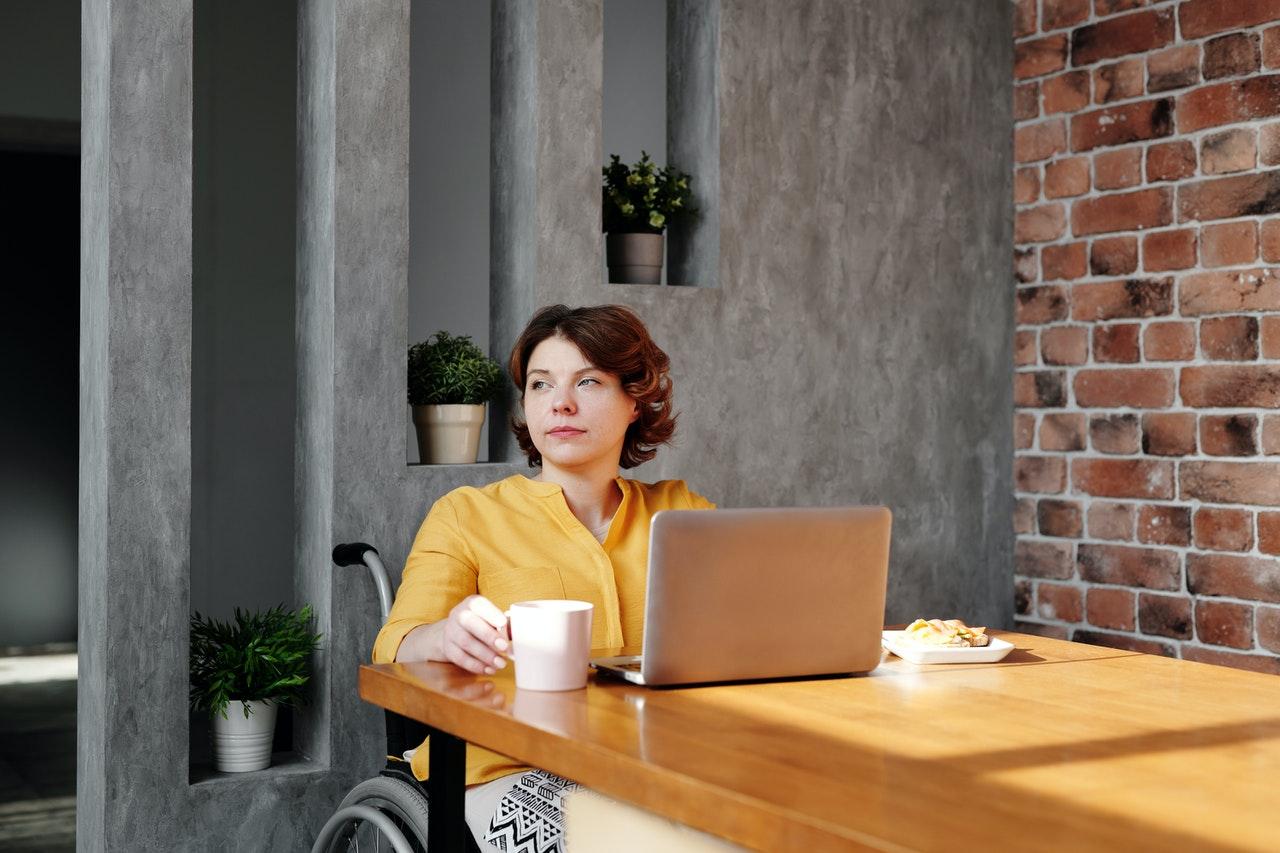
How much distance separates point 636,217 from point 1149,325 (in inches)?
53.7

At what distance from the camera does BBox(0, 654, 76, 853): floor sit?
3486 millimetres

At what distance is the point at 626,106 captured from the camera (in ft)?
17.2

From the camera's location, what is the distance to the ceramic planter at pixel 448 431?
9.37 feet

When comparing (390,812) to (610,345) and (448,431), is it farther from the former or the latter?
(448,431)

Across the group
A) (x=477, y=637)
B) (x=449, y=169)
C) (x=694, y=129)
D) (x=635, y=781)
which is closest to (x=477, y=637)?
(x=477, y=637)

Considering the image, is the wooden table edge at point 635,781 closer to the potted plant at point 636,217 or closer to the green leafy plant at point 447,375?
the green leafy plant at point 447,375

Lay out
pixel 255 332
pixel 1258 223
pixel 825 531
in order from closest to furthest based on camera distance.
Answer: pixel 825 531, pixel 1258 223, pixel 255 332

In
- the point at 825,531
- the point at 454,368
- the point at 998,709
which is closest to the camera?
the point at 998,709

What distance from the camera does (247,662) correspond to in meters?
2.59

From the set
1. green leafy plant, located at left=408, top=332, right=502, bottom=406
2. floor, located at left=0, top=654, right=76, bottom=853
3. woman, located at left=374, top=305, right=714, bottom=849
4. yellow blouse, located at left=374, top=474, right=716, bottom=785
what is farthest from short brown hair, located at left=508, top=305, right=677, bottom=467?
floor, located at left=0, top=654, right=76, bottom=853

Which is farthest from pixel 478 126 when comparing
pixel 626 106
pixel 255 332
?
pixel 255 332

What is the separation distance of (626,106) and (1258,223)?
8.52 ft

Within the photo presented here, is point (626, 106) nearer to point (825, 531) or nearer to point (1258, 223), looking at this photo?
point (1258, 223)

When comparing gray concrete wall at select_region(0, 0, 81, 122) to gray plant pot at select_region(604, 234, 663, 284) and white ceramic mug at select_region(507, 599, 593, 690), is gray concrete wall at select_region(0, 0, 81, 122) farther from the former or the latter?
white ceramic mug at select_region(507, 599, 593, 690)
